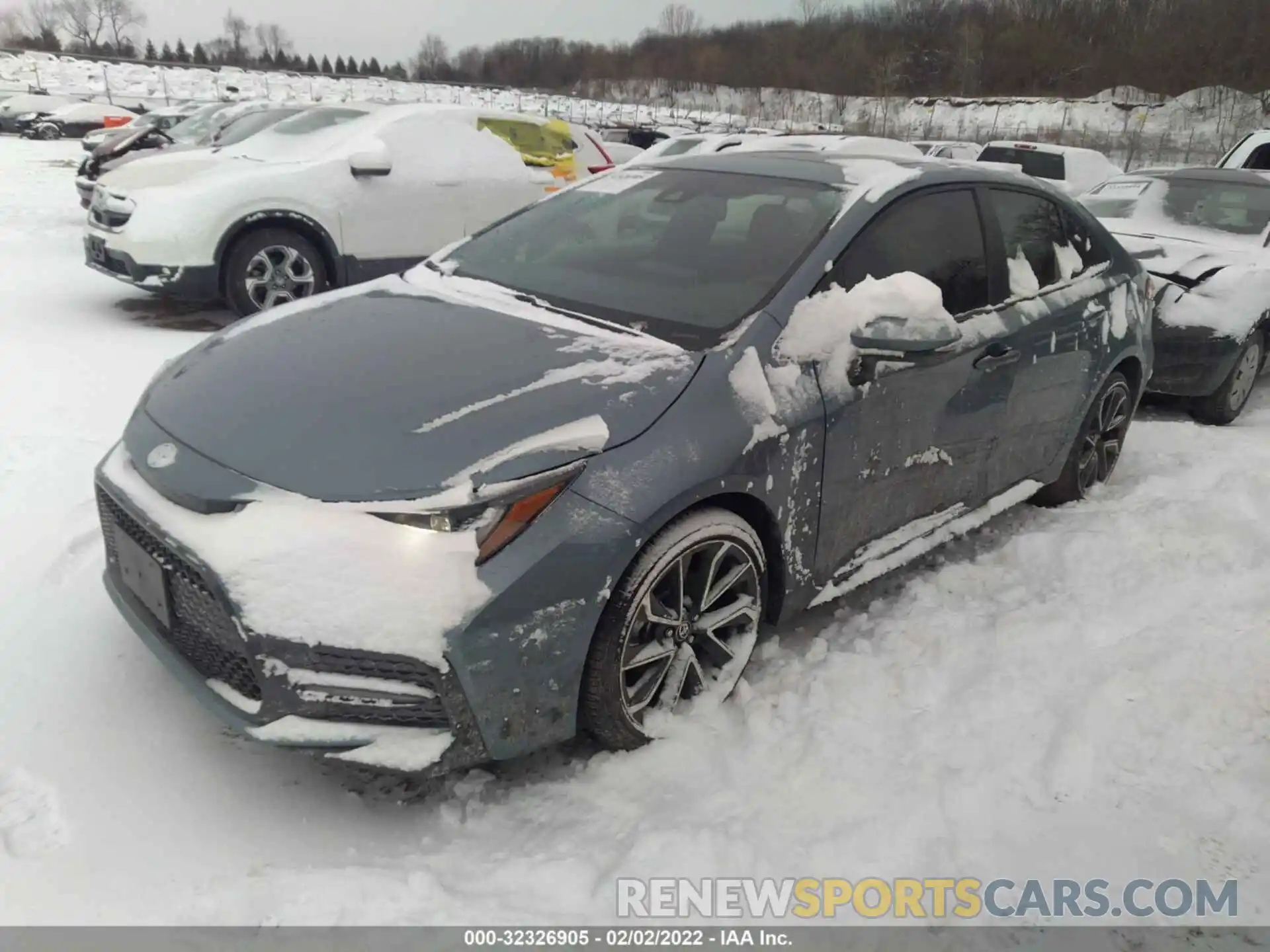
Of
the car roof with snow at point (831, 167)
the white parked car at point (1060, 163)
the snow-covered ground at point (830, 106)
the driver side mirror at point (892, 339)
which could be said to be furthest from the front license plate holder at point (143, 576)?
the snow-covered ground at point (830, 106)

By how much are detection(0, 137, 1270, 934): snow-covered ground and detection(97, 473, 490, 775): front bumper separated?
285 mm

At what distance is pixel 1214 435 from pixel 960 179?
9.81 ft

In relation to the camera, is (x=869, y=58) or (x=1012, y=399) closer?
(x=1012, y=399)

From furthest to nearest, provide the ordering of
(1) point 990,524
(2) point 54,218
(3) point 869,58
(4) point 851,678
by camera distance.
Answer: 1. (3) point 869,58
2. (2) point 54,218
3. (1) point 990,524
4. (4) point 851,678

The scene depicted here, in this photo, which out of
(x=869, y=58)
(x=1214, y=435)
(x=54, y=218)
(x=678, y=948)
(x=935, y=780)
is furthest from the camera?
(x=869, y=58)

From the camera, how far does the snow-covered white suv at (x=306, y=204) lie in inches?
233

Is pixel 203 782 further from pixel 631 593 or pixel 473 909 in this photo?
pixel 631 593

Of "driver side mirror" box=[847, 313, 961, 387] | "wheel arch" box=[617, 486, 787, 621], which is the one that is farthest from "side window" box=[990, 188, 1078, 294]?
"wheel arch" box=[617, 486, 787, 621]

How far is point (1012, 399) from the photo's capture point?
340cm

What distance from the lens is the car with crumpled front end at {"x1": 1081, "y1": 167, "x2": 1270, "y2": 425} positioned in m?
5.50

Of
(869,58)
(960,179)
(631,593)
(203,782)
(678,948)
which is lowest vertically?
(678,948)

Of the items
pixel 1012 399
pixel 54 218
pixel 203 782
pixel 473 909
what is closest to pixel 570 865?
pixel 473 909

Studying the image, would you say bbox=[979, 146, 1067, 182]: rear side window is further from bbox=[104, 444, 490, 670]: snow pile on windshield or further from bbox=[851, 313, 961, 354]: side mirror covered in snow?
bbox=[104, 444, 490, 670]: snow pile on windshield

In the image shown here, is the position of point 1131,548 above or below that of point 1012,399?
below
